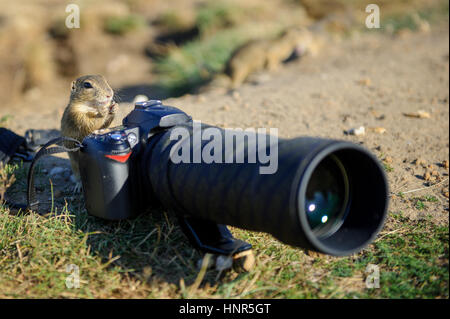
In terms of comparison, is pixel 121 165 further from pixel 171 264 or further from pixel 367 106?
pixel 367 106

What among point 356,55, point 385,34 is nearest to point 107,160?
point 356,55

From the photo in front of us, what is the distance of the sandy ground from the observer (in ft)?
11.5

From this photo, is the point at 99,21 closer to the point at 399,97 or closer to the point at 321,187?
the point at 399,97

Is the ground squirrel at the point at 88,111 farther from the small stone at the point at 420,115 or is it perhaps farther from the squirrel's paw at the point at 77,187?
the small stone at the point at 420,115

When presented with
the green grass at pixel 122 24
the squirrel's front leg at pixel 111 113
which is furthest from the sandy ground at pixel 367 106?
the green grass at pixel 122 24

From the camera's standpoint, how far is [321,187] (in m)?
2.03

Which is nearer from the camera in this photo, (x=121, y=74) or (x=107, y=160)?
(x=107, y=160)

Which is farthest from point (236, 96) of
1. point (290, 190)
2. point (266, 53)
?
point (290, 190)

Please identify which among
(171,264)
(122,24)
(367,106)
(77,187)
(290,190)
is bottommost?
(171,264)

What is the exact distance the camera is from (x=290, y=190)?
167cm

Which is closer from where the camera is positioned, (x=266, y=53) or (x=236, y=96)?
(x=236, y=96)

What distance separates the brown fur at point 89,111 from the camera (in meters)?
3.22

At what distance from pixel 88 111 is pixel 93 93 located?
0.14 metres
